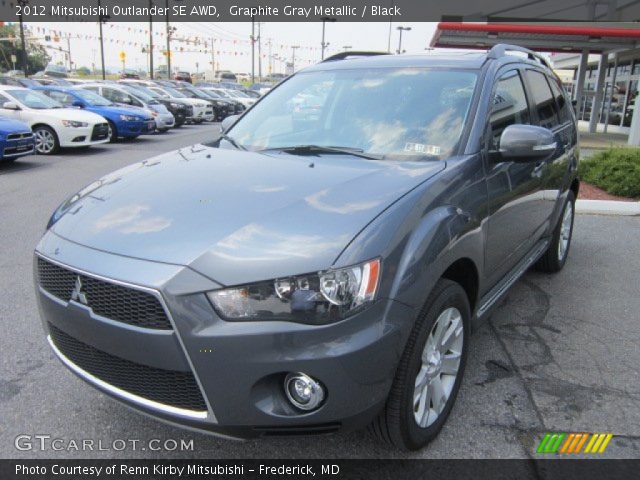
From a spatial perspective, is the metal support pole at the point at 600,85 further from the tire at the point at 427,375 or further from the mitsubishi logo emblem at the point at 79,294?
the mitsubishi logo emblem at the point at 79,294

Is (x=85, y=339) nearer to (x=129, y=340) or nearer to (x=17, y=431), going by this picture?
(x=129, y=340)

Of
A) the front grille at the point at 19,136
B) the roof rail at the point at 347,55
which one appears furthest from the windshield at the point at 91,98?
the roof rail at the point at 347,55

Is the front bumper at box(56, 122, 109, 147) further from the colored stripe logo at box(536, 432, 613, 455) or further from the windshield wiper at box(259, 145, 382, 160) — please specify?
the colored stripe logo at box(536, 432, 613, 455)

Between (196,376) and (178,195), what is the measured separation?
3.03ft

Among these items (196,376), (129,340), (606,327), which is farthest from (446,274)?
(606,327)

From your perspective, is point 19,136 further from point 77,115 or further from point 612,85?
point 612,85

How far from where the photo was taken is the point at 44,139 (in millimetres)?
12695

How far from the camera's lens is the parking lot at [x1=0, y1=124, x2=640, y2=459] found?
2623 mm

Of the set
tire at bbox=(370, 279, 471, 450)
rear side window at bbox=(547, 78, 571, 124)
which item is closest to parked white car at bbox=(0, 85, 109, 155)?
rear side window at bbox=(547, 78, 571, 124)

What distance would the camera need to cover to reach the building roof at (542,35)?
17328 mm

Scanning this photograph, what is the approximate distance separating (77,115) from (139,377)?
12.4 meters

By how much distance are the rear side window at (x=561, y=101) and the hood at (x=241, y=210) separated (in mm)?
2531

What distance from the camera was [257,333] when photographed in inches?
76.9

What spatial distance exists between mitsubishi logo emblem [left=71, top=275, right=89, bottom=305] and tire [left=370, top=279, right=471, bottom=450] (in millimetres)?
1292
